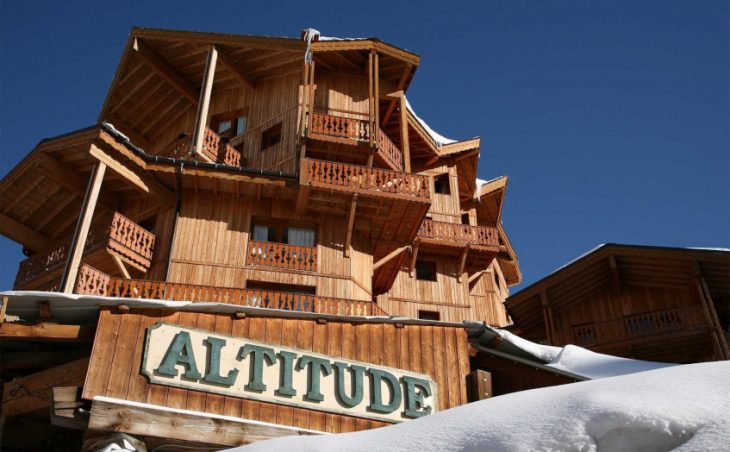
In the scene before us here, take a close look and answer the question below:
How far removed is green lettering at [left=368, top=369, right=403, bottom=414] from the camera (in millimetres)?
12445

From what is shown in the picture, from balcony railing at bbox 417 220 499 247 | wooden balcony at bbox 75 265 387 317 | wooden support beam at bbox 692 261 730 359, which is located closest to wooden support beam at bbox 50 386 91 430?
wooden balcony at bbox 75 265 387 317

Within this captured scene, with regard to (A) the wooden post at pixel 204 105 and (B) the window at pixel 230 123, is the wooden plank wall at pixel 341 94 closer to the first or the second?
(B) the window at pixel 230 123

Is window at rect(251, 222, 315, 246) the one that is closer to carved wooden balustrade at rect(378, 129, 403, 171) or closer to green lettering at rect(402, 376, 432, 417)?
carved wooden balustrade at rect(378, 129, 403, 171)

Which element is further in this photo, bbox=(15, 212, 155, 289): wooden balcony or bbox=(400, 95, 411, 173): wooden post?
bbox=(400, 95, 411, 173): wooden post

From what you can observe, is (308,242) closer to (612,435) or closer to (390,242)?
(390,242)

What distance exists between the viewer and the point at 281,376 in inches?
483

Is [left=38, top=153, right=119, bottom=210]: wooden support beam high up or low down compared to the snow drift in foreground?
up

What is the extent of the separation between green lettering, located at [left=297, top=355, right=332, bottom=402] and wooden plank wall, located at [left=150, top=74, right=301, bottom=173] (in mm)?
10537

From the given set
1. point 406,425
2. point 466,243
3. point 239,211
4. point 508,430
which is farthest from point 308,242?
point 508,430

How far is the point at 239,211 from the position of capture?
2077 cm

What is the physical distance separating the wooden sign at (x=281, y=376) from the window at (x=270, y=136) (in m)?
12.8

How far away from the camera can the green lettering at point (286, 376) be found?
12078 millimetres

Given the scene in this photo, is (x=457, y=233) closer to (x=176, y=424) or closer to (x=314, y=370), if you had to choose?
(x=314, y=370)

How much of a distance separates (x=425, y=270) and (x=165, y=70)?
547 inches
